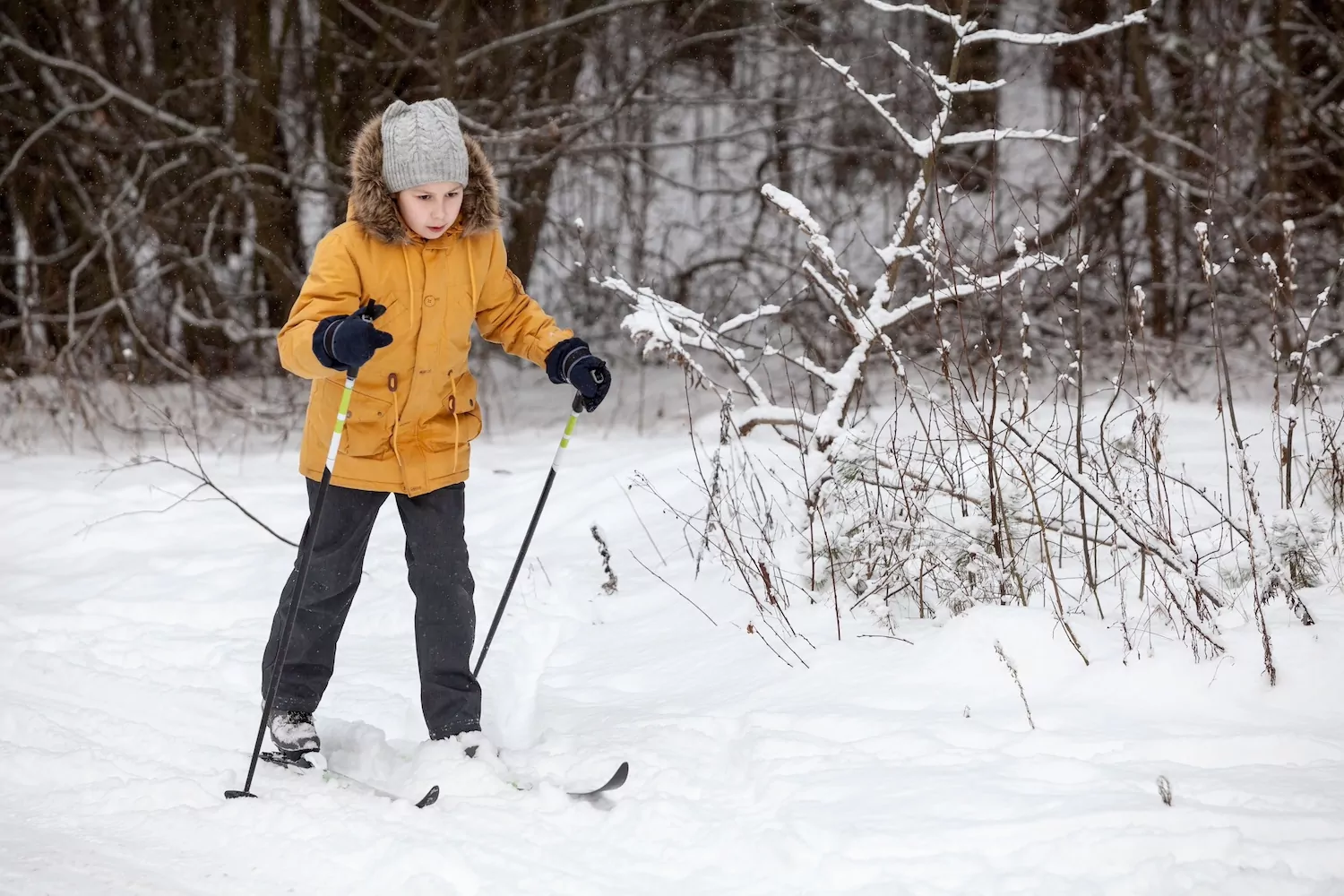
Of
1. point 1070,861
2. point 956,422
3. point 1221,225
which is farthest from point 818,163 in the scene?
point 1070,861

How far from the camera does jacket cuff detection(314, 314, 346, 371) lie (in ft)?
9.22

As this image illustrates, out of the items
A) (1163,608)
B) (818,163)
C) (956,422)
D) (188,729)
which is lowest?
(188,729)

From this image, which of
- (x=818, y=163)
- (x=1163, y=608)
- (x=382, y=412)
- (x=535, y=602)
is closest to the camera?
(x=382, y=412)

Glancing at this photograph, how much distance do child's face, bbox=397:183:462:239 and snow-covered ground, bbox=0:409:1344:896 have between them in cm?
136

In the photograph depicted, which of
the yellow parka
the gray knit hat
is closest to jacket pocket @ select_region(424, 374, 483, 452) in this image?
the yellow parka

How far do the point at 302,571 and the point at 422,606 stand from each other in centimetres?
35

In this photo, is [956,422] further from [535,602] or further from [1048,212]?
[1048,212]

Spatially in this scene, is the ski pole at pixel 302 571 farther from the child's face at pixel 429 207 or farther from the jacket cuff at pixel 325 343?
the child's face at pixel 429 207

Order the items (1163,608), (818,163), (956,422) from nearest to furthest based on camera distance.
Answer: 1. (1163,608)
2. (956,422)
3. (818,163)

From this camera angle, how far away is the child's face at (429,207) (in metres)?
3.06

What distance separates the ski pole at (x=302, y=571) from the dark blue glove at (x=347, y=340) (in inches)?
2.3

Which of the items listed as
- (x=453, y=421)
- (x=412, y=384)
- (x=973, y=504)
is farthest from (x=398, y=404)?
(x=973, y=504)

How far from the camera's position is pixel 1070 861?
2.44 m

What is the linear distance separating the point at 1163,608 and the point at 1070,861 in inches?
48.8
